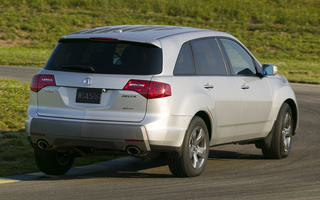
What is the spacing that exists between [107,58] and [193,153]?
148cm

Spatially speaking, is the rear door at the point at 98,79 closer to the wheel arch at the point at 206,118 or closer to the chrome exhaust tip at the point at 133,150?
the chrome exhaust tip at the point at 133,150

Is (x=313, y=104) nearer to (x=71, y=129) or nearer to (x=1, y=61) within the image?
(x=71, y=129)

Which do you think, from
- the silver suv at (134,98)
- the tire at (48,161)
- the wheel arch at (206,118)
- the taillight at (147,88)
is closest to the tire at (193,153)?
the silver suv at (134,98)

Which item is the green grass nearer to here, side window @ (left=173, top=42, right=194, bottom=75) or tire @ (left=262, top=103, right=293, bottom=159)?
tire @ (left=262, top=103, right=293, bottom=159)

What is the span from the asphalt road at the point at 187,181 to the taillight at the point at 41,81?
3.40 ft

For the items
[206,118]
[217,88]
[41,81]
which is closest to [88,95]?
[41,81]

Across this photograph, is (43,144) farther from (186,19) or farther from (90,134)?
(186,19)

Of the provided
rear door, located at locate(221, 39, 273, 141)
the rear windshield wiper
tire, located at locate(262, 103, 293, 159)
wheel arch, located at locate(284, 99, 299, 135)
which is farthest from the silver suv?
wheel arch, located at locate(284, 99, 299, 135)

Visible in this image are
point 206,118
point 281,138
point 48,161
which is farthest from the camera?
point 281,138

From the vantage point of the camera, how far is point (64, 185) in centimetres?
770

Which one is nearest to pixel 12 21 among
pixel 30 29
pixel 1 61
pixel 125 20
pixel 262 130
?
pixel 30 29

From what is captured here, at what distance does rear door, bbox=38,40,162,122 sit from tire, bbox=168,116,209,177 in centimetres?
74

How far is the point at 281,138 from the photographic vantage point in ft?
33.3

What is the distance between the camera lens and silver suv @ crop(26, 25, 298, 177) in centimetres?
766
